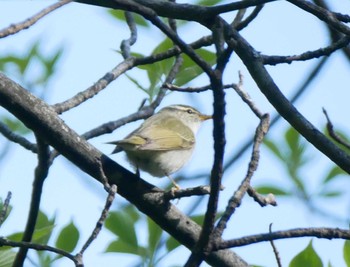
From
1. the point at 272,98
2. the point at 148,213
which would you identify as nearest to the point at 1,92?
the point at 148,213

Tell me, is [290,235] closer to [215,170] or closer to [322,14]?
[215,170]

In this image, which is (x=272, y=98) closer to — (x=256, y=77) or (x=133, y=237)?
(x=256, y=77)

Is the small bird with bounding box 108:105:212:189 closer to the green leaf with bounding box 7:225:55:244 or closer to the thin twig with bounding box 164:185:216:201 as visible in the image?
the green leaf with bounding box 7:225:55:244

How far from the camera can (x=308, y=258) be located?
334cm

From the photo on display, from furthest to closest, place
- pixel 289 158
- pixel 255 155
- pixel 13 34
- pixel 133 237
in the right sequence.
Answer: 1. pixel 289 158
2. pixel 133 237
3. pixel 13 34
4. pixel 255 155

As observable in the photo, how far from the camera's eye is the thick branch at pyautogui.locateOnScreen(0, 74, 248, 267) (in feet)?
10.5

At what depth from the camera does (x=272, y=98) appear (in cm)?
304

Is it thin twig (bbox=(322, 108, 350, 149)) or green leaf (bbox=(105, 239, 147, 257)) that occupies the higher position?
thin twig (bbox=(322, 108, 350, 149))

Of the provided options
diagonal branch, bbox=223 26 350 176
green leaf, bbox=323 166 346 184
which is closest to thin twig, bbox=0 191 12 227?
diagonal branch, bbox=223 26 350 176

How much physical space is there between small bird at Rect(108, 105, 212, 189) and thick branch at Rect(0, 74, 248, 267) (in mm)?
2242

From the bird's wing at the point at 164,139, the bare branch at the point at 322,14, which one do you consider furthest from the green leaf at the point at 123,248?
the bird's wing at the point at 164,139

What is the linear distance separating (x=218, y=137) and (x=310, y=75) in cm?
283

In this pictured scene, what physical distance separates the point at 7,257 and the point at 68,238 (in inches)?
19.2

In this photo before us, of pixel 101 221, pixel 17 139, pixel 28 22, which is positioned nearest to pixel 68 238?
pixel 17 139
